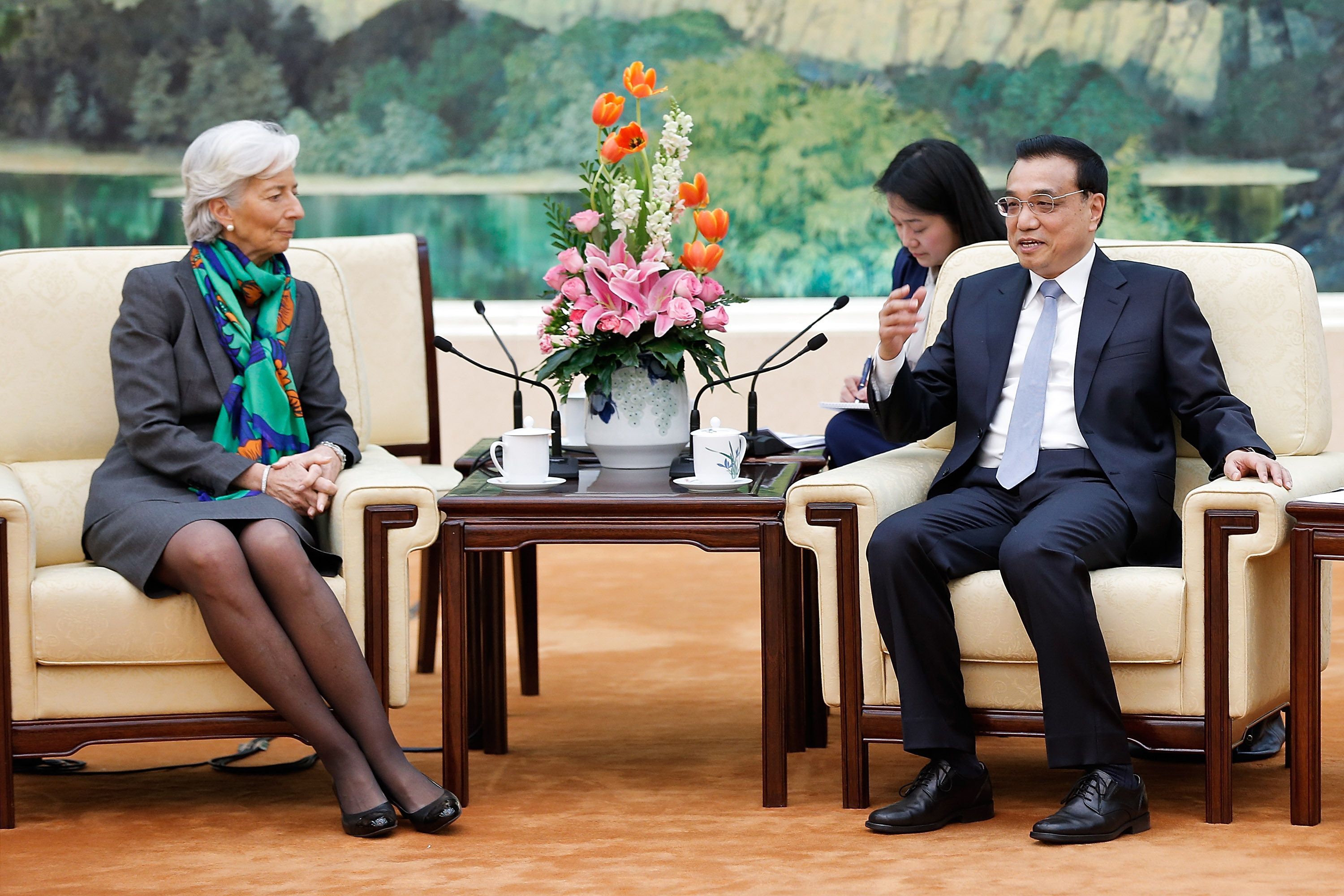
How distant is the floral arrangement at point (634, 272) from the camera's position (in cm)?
307

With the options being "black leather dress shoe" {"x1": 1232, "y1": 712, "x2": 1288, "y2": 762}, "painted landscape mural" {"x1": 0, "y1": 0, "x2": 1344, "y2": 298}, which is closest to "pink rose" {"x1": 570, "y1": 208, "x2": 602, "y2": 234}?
"black leather dress shoe" {"x1": 1232, "y1": 712, "x2": 1288, "y2": 762}

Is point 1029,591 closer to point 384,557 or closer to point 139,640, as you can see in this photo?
point 384,557

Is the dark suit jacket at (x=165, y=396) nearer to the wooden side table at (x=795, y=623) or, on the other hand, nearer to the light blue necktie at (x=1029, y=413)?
the wooden side table at (x=795, y=623)

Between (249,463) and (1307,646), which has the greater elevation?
(249,463)

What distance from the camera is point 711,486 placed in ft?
9.82

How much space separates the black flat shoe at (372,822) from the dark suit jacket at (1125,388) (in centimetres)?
113

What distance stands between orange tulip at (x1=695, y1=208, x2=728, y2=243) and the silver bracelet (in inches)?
31.4

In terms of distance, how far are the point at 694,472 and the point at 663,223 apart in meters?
0.46

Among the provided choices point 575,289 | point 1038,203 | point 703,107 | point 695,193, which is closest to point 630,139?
point 695,193

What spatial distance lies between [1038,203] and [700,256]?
618 millimetres

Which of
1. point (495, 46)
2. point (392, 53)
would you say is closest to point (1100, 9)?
point (495, 46)

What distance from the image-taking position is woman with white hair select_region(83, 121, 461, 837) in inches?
111

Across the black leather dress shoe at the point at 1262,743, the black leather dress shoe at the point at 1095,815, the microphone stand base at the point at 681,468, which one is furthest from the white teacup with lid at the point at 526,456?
the black leather dress shoe at the point at 1262,743

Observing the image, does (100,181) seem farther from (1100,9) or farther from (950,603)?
(950,603)
